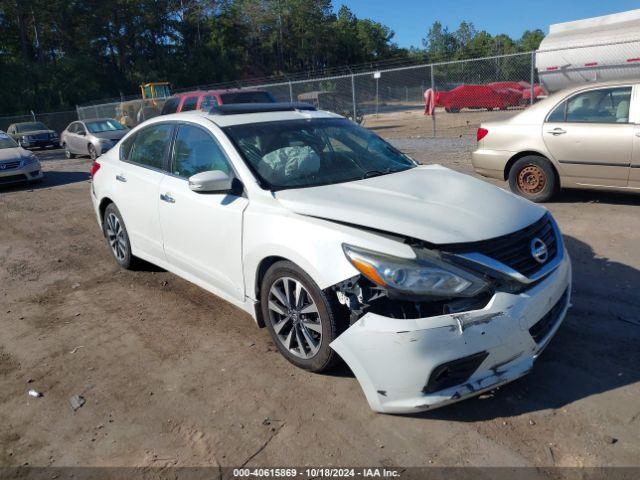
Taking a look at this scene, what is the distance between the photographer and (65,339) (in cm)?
424

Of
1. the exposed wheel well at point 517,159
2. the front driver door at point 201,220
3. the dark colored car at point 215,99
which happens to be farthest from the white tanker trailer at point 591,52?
the front driver door at point 201,220

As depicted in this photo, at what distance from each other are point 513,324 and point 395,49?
9450 centimetres

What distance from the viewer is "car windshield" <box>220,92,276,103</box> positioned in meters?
13.8

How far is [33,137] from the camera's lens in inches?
1026

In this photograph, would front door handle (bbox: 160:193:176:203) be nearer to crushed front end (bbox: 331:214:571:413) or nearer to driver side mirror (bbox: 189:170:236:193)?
driver side mirror (bbox: 189:170:236:193)

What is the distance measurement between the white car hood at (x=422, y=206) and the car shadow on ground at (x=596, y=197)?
4.13m

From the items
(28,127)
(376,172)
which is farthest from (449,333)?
(28,127)

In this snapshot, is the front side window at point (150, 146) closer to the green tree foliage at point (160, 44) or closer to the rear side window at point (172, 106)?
the rear side window at point (172, 106)

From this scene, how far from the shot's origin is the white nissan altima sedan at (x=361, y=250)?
2.79 m

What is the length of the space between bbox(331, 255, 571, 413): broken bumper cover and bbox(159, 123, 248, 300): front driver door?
3.89ft

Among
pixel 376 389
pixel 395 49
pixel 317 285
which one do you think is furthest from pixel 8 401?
pixel 395 49

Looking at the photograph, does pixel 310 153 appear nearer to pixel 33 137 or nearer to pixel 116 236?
pixel 116 236

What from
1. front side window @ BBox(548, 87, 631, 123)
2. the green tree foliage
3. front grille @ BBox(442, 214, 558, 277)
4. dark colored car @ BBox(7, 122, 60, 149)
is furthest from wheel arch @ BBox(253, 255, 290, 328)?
the green tree foliage

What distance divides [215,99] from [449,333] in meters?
12.6
